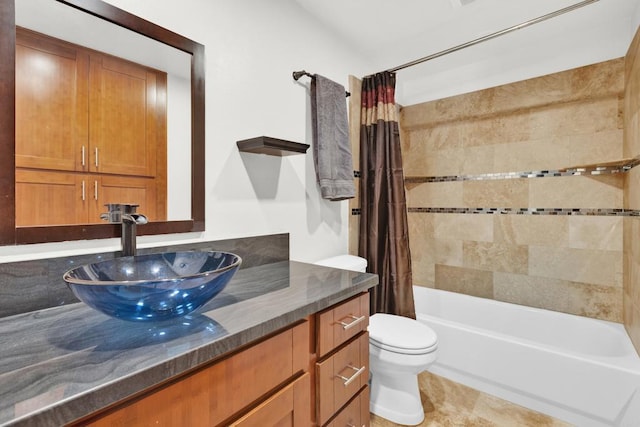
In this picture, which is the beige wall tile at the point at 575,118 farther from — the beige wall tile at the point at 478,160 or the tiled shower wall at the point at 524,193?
the beige wall tile at the point at 478,160

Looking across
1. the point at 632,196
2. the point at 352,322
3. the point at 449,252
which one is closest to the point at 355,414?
the point at 352,322

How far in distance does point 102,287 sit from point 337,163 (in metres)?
1.46

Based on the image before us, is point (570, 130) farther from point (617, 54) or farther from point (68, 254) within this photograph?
point (68, 254)

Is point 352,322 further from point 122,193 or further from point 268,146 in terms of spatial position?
point 122,193

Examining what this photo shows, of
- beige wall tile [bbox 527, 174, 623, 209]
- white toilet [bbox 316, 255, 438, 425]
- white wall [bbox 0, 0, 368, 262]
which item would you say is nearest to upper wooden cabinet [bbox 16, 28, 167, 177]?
white wall [bbox 0, 0, 368, 262]

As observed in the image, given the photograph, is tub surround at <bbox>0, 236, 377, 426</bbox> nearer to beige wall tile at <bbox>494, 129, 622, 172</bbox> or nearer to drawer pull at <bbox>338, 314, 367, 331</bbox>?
drawer pull at <bbox>338, 314, 367, 331</bbox>

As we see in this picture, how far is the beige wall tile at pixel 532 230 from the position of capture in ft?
7.36

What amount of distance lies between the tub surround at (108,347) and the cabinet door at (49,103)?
18.9 inches

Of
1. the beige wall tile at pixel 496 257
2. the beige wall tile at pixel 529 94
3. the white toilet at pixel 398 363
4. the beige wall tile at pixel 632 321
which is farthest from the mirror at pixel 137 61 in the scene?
the beige wall tile at pixel 632 321

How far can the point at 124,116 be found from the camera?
1096 millimetres

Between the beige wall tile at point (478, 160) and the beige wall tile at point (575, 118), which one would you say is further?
the beige wall tile at point (478, 160)

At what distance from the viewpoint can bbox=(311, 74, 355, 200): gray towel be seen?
1.82 m

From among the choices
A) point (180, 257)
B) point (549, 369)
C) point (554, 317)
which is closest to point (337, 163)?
point (180, 257)

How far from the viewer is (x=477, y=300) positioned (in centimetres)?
252
